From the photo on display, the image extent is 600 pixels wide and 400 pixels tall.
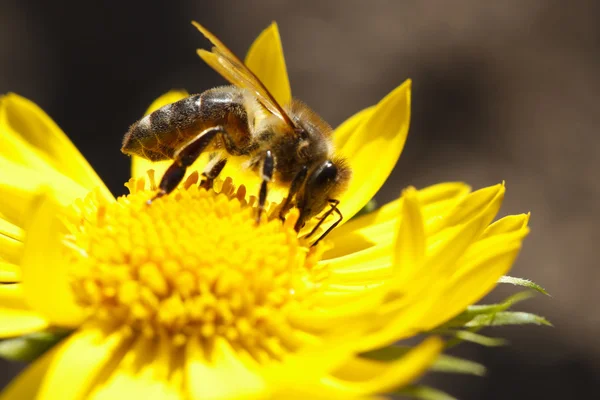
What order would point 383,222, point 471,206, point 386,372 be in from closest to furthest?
1. point 386,372
2. point 471,206
3. point 383,222

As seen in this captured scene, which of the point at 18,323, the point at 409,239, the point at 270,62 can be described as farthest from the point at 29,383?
the point at 270,62

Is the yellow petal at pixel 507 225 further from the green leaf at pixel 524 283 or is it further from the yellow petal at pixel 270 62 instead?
the yellow petal at pixel 270 62

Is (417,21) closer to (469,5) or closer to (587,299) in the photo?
(469,5)

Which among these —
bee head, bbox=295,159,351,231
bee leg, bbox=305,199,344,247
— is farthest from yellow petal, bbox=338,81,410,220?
bee head, bbox=295,159,351,231

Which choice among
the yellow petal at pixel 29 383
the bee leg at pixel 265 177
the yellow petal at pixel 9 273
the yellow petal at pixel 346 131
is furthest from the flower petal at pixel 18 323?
the yellow petal at pixel 346 131

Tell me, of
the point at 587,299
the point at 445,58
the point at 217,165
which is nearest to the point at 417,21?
the point at 445,58

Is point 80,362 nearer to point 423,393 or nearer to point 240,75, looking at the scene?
point 423,393

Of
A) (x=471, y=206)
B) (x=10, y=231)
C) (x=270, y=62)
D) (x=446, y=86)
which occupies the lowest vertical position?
(x=10, y=231)
